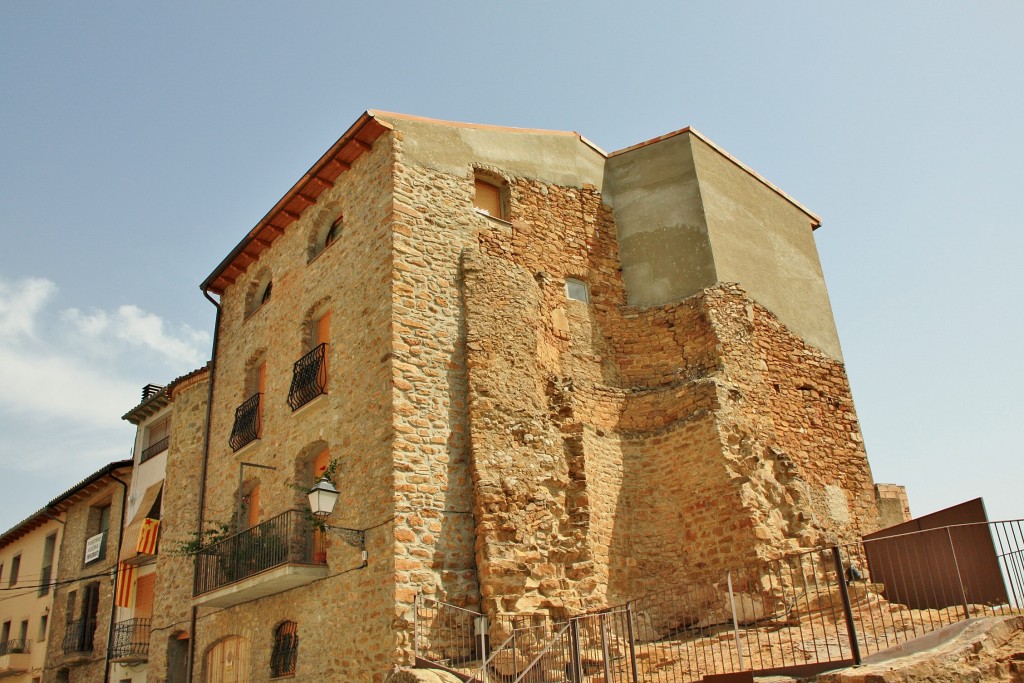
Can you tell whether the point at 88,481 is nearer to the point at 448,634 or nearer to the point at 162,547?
the point at 162,547

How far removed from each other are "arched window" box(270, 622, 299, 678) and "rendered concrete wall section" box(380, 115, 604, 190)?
769cm

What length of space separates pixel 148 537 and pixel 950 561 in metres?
15.8

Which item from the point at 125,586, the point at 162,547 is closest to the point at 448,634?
the point at 162,547

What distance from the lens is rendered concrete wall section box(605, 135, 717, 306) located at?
1552cm

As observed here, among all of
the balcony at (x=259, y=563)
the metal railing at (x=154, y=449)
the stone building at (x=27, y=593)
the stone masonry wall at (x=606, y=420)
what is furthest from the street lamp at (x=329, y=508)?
the stone building at (x=27, y=593)

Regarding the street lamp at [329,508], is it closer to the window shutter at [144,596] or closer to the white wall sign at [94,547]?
the window shutter at [144,596]

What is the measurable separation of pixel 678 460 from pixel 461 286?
14.5 ft

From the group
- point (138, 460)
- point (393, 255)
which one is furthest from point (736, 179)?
point (138, 460)

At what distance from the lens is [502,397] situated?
1286 centimetres

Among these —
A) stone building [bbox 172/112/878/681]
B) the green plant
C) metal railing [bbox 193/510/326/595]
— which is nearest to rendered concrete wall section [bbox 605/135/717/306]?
stone building [bbox 172/112/878/681]

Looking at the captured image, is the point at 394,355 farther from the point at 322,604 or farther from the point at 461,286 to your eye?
the point at 322,604

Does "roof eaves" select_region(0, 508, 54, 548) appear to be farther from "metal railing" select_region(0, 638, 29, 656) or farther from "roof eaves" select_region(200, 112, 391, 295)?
"roof eaves" select_region(200, 112, 391, 295)

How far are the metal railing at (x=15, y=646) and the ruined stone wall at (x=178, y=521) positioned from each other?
31.3 feet

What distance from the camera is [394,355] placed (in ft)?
40.8
